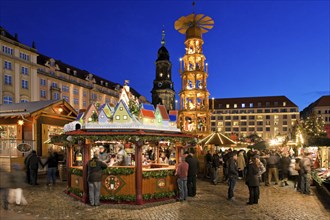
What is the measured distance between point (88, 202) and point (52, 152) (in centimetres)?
549

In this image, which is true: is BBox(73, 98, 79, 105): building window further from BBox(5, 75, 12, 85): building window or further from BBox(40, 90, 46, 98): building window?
BBox(5, 75, 12, 85): building window

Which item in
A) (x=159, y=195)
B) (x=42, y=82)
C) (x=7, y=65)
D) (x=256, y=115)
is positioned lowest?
(x=159, y=195)

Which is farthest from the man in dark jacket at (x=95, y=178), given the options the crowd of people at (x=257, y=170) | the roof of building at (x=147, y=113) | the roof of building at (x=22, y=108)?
the roof of building at (x=22, y=108)

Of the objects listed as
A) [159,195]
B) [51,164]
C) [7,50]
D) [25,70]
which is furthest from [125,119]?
[25,70]

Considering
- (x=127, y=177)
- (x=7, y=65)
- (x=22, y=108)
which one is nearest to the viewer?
(x=127, y=177)

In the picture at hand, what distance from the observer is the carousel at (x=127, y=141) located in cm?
1244

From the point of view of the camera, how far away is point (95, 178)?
38.9ft

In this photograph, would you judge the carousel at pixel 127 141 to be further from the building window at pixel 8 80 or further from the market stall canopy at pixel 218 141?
the building window at pixel 8 80

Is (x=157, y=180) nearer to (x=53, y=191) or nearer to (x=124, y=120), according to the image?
(x=124, y=120)

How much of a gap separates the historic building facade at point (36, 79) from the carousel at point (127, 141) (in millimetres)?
27752

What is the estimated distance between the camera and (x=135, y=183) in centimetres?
1247

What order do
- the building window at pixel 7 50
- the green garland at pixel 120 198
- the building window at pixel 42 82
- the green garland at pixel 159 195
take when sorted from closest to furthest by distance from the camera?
the green garland at pixel 120 198 < the green garland at pixel 159 195 < the building window at pixel 7 50 < the building window at pixel 42 82

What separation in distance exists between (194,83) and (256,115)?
8724cm

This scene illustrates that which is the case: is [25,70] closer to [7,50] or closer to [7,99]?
[7,50]
